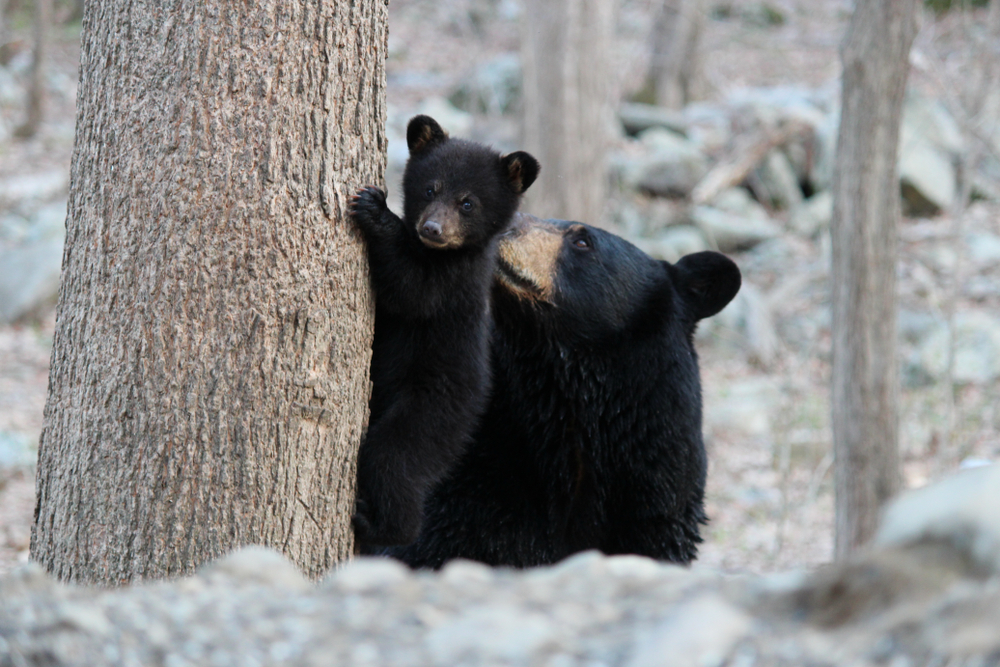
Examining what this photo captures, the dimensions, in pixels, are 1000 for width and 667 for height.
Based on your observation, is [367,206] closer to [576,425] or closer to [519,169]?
[519,169]

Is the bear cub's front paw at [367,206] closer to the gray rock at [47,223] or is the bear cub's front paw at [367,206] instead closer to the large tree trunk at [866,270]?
the large tree trunk at [866,270]

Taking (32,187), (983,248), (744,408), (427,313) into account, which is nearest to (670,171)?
(983,248)

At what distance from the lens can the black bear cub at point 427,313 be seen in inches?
129

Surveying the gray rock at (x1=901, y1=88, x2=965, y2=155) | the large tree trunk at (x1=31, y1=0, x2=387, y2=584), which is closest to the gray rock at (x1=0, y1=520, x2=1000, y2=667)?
the large tree trunk at (x1=31, y1=0, x2=387, y2=584)

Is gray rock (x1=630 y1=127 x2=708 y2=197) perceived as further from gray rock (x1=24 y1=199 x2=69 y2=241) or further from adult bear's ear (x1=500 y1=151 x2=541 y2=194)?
adult bear's ear (x1=500 y1=151 x2=541 y2=194)

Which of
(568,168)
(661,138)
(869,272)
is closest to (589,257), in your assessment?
(869,272)

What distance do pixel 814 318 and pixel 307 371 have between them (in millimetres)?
11020

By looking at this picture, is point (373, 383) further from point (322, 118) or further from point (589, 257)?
point (589, 257)

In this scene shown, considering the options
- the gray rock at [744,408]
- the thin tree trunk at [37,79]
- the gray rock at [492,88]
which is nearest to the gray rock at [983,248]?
the gray rock at [744,408]

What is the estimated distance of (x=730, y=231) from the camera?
14.7 m

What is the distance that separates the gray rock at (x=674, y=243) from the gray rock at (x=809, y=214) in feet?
5.83

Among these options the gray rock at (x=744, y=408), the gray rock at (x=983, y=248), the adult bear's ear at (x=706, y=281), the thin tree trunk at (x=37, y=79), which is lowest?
the gray rock at (x=744, y=408)

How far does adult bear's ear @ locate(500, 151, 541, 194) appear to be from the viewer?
3852mm

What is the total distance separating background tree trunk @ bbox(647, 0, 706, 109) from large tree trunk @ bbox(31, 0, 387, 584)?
18249 millimetres
